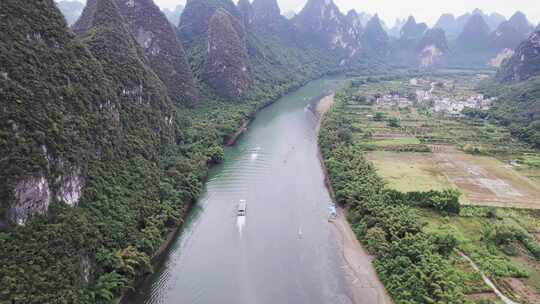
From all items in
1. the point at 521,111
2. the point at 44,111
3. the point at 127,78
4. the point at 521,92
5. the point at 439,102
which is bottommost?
the point at 521,111

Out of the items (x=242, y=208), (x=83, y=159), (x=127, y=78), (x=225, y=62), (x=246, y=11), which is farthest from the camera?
(x=246, y=11)

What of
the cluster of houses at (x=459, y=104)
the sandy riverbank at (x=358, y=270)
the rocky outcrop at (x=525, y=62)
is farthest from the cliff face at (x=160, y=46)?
the rocky outcrop at (x=525, y=62)

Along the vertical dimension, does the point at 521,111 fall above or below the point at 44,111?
below

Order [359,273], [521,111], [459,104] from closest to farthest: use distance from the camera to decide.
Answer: [359,273] → [521,111] → [459,104]

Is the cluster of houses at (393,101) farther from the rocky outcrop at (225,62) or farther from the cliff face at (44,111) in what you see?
the cliff face at (44,111)

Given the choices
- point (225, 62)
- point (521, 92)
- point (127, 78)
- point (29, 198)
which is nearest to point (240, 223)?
point (29, 198)

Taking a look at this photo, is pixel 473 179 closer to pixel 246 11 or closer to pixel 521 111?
pixel 521 111

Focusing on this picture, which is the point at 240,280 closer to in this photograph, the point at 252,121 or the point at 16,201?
the point at 16,201
